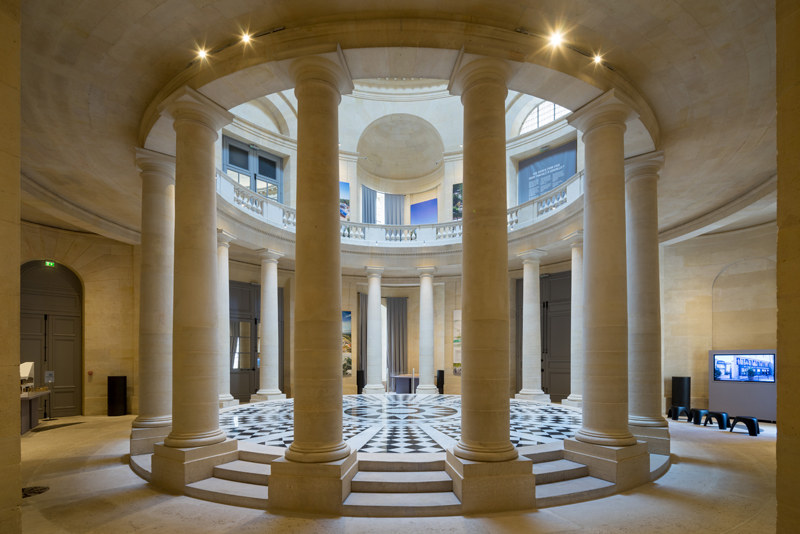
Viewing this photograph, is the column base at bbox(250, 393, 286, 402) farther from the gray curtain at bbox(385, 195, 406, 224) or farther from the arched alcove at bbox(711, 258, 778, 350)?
the arched alcove at bbox(711, 258, 778, 350)

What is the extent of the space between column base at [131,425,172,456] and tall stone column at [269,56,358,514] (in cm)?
483

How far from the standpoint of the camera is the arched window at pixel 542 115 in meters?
22.1

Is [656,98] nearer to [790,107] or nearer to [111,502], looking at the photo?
[790,107]

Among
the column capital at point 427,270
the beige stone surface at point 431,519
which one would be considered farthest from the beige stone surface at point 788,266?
the column capital at point 427,270

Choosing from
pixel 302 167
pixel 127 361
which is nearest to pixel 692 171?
pixel 302 167

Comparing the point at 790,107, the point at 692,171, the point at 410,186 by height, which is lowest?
the point at 790,107

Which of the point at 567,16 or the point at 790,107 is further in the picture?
the point at 567,16

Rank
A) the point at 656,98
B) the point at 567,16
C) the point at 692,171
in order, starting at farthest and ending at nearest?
the point at 692,171 → the point at 656,98 → the point at 567,16

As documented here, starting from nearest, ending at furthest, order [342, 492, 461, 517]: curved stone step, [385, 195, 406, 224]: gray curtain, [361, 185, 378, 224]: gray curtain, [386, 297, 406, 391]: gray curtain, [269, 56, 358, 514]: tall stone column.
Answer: [342, 492, 461, 517]: curved stone step → [269, 56, 358, 514]: tall stone column → [361, 185, 378, 224]: gray curtain → [385, 195, 406, 224]: gray curtain → [386, 297, 406, 391]: gray curtain

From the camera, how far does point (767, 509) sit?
749cm

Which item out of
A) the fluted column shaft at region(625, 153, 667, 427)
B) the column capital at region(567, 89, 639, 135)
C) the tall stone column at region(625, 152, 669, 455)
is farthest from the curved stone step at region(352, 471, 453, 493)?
the column capital at region(567, 89, 639, 135)

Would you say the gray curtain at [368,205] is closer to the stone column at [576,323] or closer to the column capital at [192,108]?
the stone column at [576,323]

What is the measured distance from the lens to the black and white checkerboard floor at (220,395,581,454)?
34.7 ft

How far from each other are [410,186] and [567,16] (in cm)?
2099
